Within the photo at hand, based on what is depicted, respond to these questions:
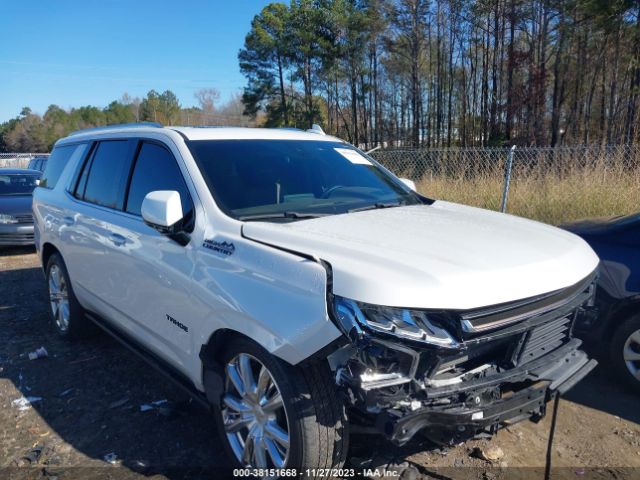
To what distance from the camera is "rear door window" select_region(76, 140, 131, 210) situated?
3.76 metres

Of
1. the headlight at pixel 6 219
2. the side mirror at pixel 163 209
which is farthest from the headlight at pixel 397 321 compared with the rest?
the headlight at pixel 6 219

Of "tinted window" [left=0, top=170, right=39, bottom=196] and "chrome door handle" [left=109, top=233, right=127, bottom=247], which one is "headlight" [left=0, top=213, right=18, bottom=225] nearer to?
"tinted window" [left=0, top=170, right=39, bottom=196]

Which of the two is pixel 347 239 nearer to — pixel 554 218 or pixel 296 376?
pixel 296 376

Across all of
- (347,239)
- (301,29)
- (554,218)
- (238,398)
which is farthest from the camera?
(301,29)

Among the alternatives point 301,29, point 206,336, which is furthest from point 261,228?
point 301,29

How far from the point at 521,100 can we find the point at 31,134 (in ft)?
254

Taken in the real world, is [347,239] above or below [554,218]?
above

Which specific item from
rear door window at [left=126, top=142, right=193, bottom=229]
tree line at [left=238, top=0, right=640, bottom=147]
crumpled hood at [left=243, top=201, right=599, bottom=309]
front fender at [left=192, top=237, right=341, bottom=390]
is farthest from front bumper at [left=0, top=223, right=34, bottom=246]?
tree line at [left=238, top=0, right=640, bottom=147]

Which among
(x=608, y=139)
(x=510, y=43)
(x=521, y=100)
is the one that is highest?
(x=510, y=43)

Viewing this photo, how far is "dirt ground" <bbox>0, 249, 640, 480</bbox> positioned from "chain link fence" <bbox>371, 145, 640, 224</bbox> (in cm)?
448

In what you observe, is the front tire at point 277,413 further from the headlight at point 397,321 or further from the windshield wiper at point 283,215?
the windshield wiper at point 283,215

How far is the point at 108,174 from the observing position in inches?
157

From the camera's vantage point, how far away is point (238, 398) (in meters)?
2.67

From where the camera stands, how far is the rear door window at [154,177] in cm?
308
